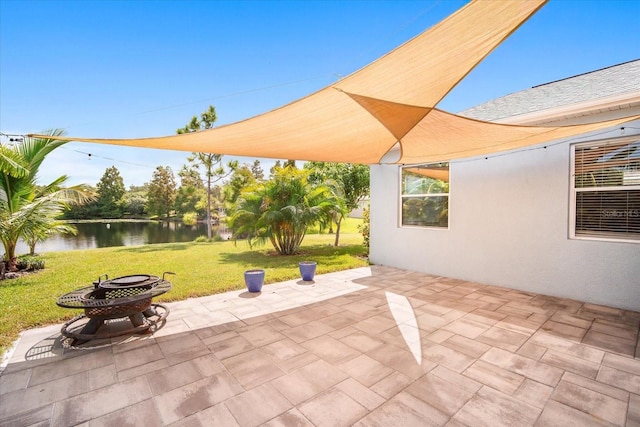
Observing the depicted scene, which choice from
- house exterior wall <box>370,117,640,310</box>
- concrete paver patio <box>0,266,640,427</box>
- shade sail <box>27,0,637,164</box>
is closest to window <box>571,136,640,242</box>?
house exterior wall <box>370,117,640,310</box>

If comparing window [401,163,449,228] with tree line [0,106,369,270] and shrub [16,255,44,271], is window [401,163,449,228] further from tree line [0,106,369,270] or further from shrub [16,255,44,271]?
shrub [16,255,44,271]

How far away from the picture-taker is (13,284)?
4934 millimetres

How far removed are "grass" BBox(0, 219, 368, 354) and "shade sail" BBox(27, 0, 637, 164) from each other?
220cm

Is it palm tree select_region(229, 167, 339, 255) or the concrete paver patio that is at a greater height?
palm tree select_region(229, 167, 339, 255)

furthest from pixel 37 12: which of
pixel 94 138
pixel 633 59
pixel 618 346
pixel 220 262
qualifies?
pixel 633 59

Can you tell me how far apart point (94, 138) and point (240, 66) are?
18.2 feet

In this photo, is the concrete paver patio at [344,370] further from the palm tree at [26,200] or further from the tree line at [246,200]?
the palm tree at [26,200]

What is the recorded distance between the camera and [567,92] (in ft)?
15.8

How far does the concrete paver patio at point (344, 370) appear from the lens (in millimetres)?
1913

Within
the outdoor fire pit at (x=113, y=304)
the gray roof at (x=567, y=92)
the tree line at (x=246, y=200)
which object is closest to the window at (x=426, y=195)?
the gray roof at (x=567, y=92)

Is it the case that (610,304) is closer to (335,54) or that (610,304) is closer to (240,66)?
(335,54)

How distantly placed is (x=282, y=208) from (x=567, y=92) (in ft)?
19.4

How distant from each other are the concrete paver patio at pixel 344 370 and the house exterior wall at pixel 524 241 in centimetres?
46

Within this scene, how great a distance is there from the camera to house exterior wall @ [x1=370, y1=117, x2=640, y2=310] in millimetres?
3953
